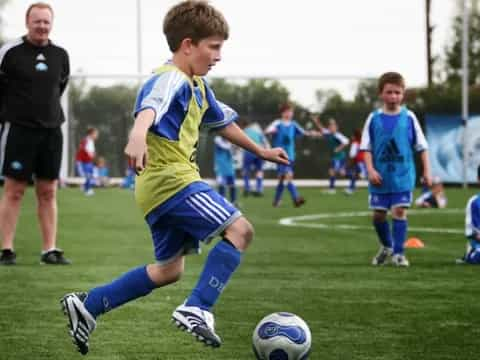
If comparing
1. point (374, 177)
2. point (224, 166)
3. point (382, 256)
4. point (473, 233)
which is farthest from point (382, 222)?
point (224, 166)

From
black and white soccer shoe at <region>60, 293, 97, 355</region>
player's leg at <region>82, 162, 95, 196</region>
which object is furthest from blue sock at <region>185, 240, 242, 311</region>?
player's leg at <region>82, 162, 95, 196</region>

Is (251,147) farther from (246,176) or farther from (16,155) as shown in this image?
(246,176)

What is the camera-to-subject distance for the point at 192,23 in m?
5.51

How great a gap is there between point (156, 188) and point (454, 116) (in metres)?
30.8

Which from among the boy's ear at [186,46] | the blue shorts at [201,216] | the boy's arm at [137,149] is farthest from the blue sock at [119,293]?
the boy's ear at [186,46]

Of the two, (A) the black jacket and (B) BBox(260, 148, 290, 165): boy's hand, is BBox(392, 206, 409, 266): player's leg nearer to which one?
(A) the black jacket

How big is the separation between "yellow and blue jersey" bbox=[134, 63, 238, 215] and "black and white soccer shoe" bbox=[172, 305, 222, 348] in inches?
22.3

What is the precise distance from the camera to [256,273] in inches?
379

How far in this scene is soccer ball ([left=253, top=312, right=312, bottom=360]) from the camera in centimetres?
536

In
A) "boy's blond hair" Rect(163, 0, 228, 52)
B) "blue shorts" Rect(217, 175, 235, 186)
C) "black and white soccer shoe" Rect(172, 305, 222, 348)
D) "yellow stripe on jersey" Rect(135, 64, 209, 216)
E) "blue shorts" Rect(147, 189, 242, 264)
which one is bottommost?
"blue shorts" Rect(217, 175, 235, 186)

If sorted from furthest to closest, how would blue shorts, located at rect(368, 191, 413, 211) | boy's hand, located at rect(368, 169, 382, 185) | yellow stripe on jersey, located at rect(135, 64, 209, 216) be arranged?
1. blue shorts, located at rect(368, 191, 413, 211)
2. boy's hand, located at rect(368, 169, 382, 185)
3. yellow stripe on jersey, located at rect(135, 64, 209, 216)

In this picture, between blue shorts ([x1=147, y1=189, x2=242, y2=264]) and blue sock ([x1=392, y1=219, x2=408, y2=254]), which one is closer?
blue shorts ([x1=147, y1=189, x2=242, y2=264])

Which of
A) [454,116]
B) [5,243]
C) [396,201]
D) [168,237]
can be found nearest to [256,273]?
[396,201]

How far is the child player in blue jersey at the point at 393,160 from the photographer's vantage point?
33.9ft
